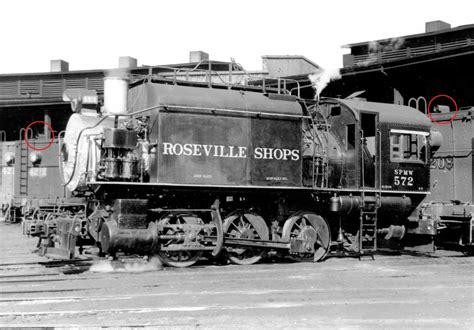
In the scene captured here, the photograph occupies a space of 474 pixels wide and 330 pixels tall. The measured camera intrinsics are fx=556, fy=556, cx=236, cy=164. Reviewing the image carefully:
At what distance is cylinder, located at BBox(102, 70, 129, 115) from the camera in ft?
32.8

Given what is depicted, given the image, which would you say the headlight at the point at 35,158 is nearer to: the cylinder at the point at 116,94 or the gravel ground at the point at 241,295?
the gravel ground at the point at 241,295

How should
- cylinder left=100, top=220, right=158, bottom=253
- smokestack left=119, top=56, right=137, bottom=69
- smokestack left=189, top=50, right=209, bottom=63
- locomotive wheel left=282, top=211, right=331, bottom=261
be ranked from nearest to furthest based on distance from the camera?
cylinder left=100, top=220, right=158, bottom=253
locomotive wheel left=282, top=211, right=331, bottom=261
smokestack left=119, top=56, right=137, bottom=69
smokestack left=189, top=50, right=209, bottom=63

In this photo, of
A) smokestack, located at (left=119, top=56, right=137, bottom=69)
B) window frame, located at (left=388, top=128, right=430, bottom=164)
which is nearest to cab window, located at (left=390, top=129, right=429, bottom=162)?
window frame, located at (left=388, top=128, right=430, bottom=164)

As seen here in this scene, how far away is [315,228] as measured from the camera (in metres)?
11.5

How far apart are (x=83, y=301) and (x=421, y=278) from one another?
214 inches

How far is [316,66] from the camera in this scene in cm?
2897

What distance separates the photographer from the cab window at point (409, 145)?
1220 cm

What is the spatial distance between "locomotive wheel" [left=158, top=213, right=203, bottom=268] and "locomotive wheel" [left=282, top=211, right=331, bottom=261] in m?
2.00

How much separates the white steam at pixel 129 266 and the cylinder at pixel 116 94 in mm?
2742

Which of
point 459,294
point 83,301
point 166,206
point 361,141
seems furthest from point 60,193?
point 459,294

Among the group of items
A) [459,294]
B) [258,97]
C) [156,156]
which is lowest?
[459,294]

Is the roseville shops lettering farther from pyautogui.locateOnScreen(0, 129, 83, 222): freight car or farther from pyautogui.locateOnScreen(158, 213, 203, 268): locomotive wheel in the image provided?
pyautogui.locateOnScreen(0, 129, 83, 222): freight car

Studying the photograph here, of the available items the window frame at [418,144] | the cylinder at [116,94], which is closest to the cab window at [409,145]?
the window frame at [418,144]

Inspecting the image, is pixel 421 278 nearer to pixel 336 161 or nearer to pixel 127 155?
pixel 336 161
